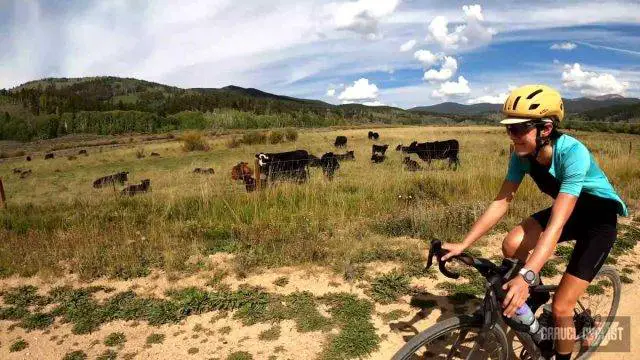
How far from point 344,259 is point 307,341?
1815 mm

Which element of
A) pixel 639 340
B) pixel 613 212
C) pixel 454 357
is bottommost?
pixel 639 340

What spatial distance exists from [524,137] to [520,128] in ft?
0.21

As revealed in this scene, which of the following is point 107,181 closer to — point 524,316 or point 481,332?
point 481,332

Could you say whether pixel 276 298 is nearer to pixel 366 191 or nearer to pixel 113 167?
pixel 366 191

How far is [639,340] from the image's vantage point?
396 cm

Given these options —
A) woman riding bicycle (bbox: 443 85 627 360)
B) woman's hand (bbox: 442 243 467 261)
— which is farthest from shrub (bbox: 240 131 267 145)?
woman's hand (bbox: 442 243 467 261)

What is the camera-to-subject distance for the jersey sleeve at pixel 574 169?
2.67 metres

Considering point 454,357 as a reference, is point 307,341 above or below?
below

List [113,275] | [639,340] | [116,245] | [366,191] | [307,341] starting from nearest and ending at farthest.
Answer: [639,340] → [307,341] → [113,275] → [116,245] → [366,191]

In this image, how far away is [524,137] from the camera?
2807 millimetres

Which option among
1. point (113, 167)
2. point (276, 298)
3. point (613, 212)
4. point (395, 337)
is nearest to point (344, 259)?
point (276, 298)

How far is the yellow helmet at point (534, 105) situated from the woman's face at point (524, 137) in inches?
2.7

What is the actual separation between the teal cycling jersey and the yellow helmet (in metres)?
0.19

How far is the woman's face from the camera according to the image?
2.78m
